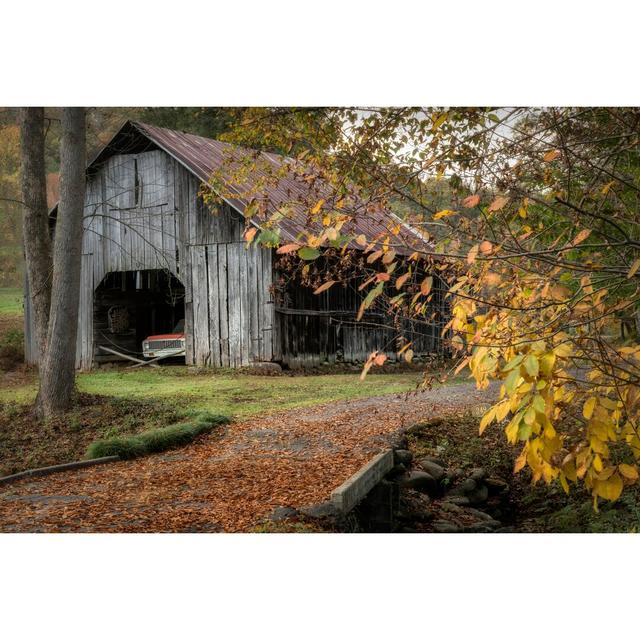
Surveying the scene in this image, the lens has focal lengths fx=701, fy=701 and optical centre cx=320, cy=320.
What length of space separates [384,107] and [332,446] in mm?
2492

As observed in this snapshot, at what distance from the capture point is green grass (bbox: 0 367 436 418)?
5887 millimetres

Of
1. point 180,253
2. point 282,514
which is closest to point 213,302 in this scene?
point 180,253

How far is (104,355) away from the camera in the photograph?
688cm

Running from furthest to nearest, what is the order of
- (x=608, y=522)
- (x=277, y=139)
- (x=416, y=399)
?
(x=416, y=399), (x=277, y=139), (x=608, y=522)

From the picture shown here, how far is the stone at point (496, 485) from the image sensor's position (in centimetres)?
521

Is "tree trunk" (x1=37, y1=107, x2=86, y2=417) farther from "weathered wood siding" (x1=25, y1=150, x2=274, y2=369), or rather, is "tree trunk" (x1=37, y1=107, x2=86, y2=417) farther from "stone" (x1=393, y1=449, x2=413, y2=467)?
"stone" (x1=393, y1=449, x2=413, y2=467)

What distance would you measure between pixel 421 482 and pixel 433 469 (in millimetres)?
147

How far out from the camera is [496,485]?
524 cm

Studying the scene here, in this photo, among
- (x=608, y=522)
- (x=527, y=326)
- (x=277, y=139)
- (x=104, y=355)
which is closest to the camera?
(x=527, y=326)

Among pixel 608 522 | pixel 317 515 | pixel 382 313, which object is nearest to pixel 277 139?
pixel 382 313

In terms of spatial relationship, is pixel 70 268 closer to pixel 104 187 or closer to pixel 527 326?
pixel 104 187

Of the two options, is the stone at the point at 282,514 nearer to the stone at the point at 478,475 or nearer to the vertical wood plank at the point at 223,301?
the stone at the point at 478,475

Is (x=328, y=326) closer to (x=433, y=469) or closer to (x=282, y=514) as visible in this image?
(x=433, y=469)

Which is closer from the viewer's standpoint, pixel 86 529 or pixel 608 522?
pixel 86 529
